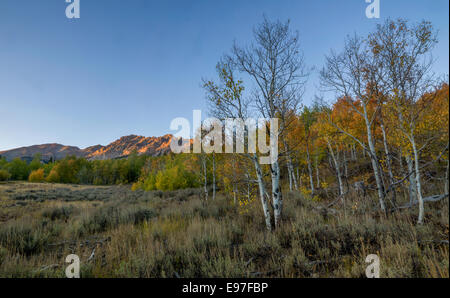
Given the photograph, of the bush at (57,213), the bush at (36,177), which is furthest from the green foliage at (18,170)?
the bush at (57,213)

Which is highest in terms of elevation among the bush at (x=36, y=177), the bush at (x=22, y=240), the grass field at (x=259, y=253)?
the grass field at (x=259, y=253)

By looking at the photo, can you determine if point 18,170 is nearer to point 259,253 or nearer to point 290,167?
point 290,167

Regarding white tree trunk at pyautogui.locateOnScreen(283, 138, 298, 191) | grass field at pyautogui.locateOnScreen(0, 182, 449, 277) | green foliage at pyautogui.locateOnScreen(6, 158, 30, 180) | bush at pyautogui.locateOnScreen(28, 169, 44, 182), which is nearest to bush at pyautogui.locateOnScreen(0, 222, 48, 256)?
grass field at pyautogui.locateOnScreen(0, 182, 449, 277)

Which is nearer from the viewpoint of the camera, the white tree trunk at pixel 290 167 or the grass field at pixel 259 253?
the grass field at pixel 259 253

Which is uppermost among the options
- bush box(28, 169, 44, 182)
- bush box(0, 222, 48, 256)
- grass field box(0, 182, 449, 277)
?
grass field box(0, 182, 449, 277)

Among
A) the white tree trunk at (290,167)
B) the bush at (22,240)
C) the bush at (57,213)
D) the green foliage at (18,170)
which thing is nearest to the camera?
the bush at (22,240)

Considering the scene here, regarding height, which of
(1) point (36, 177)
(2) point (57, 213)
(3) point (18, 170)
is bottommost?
(1) point (36, 177)

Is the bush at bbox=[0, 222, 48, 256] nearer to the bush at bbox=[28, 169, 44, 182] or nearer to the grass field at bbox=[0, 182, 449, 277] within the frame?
the grass field at bbox=[0, 182, 449, 277]

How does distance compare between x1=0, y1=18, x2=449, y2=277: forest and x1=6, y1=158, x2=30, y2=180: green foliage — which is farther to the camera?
x1=6, y1=158, x2=30, y2=180: green foliage

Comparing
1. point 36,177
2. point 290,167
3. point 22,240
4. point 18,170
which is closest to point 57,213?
point 22,240

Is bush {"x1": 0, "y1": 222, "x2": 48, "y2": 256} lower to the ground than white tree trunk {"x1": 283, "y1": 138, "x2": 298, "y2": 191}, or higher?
lower

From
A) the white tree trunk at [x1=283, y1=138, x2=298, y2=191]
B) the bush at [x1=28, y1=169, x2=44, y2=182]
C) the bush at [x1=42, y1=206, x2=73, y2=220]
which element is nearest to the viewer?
the white tree trunk at [x1=283, y1=138, x2=298, y2=191]

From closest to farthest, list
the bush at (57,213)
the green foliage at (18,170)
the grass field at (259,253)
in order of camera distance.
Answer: the grass field at (259,253), the bush at (57,213), the green foliage at (18,170)

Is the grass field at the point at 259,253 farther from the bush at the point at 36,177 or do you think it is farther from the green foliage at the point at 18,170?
the green foliage at the point at 18,170
